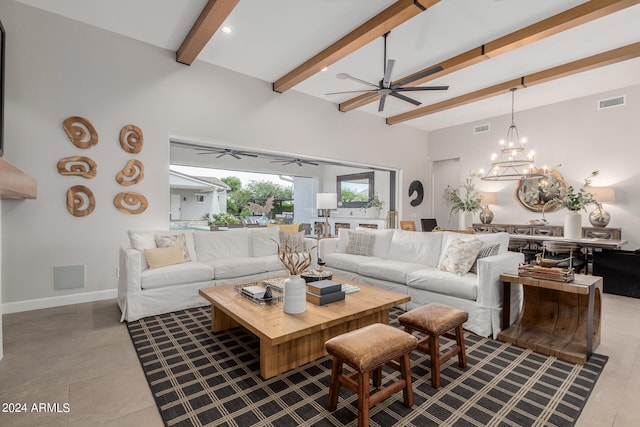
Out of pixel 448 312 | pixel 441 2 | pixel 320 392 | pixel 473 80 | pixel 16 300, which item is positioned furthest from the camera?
pixel 473 80

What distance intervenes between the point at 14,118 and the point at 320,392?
433 centimetres

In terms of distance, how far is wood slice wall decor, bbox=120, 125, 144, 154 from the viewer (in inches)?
161

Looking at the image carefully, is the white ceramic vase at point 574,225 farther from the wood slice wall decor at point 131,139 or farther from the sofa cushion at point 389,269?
the wood slice wall decor at point 131,139

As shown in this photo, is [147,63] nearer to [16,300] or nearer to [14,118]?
[14,118]

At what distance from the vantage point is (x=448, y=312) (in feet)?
7.32

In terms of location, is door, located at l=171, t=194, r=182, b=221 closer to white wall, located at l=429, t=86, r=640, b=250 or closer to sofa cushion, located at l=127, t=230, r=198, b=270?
sofa cushion, located at l=127, t=230, r=198, b=270

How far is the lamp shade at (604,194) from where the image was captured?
516 centimetres

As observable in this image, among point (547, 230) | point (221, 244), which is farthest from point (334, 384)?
point (547, 230)

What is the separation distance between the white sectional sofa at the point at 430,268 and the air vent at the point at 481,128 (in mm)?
4501

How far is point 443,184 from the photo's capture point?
8281 mm

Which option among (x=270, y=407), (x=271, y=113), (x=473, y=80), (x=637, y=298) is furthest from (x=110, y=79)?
(x=637, y=298)

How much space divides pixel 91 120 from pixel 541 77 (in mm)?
6555

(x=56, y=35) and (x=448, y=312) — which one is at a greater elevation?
(x=56, y=35)

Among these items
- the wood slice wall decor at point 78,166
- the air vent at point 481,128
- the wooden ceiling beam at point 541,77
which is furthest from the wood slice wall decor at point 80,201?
the air vent at point 481,128
